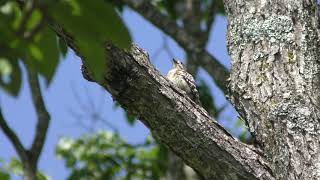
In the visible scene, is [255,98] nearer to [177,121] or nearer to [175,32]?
[177,121]

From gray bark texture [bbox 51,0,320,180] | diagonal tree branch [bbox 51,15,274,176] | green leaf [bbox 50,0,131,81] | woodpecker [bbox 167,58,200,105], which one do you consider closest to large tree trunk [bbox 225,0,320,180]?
gray bark texture [bbox 51,0,320,180]

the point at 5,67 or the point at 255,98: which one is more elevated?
the point at 255,98

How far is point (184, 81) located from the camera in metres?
3.94

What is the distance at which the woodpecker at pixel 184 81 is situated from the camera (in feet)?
12.1

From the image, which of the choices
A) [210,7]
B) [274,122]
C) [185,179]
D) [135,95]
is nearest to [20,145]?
[135,95]

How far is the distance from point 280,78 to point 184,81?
52.1 inches

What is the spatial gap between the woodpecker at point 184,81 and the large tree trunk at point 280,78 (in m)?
0.78

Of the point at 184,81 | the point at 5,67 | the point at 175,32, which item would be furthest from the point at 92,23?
the point at 175,32

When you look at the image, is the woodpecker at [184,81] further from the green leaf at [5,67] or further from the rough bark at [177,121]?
the green leaf at [5,67]

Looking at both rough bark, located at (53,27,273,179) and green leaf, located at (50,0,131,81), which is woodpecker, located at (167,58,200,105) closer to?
rough bark, located at (53,27,273,179)

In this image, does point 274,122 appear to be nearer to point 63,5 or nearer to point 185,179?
point 63,5

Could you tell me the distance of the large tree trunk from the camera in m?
2.57

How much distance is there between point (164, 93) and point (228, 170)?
0.38 metres

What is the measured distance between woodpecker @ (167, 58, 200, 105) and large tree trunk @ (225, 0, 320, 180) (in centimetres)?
78
